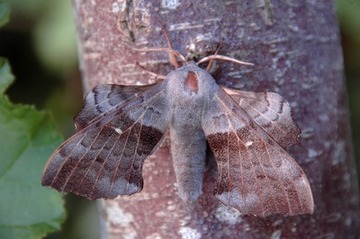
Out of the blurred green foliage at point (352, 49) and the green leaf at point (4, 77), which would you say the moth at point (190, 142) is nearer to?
the green leaf at point (4, 77)

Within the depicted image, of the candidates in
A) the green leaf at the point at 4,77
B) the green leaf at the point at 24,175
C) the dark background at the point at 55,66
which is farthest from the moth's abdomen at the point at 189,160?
the dark background at the point at 55,66

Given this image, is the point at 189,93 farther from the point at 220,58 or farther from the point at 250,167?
the point at 250,167

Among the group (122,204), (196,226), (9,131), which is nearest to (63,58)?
(9,131)

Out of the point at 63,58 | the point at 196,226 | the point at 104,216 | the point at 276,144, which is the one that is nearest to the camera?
the point at 276,144

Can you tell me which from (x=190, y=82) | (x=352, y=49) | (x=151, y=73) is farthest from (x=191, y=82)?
(x=352, y=49)

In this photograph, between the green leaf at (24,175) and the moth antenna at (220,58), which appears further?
the green leaf at (24,175)

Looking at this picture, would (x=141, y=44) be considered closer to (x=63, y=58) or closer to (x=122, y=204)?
(x=122, y=204)

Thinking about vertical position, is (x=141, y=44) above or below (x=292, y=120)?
above
